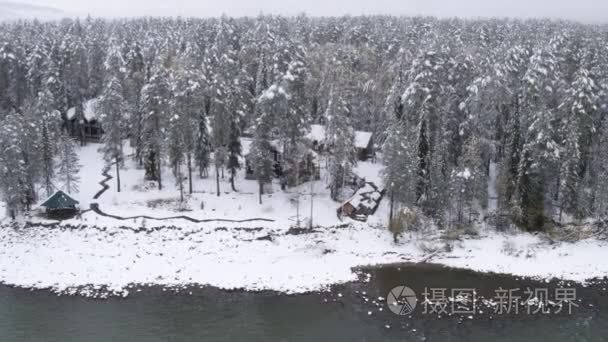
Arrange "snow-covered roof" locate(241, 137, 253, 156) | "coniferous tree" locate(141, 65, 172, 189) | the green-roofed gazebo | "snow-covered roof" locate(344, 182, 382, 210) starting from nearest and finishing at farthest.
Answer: the green-roofed gazebo
"snow-covered roof" locate(344, 182, 382, 210)
"coniferous tree" locate(141, 65, 172, 189)
"snow-covered roof" locate(241, 137, 253, 156)

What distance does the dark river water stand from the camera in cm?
2823

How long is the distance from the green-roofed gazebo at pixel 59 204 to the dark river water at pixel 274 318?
971 centimetres

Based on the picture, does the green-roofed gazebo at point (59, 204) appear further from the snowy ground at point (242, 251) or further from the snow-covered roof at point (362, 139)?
the snow-covered roof at point (362, 139)

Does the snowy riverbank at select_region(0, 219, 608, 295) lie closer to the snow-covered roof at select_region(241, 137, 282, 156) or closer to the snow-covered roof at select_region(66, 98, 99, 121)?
the snow-covered roof at select_region(241, 137, 282, 156)

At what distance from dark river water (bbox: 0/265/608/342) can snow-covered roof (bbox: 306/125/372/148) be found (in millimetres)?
20860

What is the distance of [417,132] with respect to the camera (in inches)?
1587

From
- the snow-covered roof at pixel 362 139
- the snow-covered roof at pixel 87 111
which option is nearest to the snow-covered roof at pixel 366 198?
the snow-covered roof at pixel 362 139

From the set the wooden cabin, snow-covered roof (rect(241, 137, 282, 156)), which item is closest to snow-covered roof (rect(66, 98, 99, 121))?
snow-covered roof (rect(241, 137, 282, 156))

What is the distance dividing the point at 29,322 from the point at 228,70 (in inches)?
1246

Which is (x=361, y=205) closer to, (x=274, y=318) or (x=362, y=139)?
(x=362, y=139)

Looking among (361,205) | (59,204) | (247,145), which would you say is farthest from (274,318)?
(247,145)

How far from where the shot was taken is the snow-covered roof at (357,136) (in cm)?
5160

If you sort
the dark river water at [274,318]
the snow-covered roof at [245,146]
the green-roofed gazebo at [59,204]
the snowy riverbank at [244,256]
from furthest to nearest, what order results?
the snow-covered roof at [245,146] < the green-roofed gazebo at [59,204] < the snowy riverbank at [244,256] < the dark river water at [274,318]

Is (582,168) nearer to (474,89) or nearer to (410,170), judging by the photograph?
(474,89)
